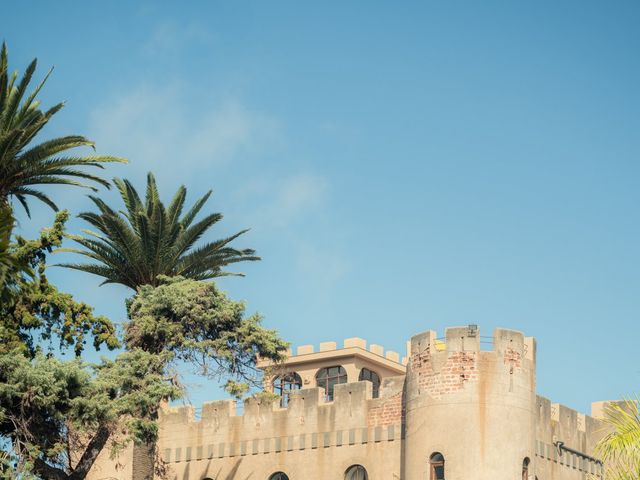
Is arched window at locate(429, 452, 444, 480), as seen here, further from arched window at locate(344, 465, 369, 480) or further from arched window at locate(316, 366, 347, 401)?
arched window at locate(316, 366, 347, 401)

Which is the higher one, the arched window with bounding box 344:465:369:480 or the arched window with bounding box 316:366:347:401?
the arched window with bounding box 316:366:347:401

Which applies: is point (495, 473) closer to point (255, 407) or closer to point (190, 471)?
point (255, 407)

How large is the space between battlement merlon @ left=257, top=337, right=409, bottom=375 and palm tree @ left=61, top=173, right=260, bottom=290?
39.1ft

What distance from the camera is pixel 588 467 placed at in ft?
137

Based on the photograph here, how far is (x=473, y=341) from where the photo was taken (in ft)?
118

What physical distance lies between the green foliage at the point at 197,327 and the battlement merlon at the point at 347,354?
12.2 m

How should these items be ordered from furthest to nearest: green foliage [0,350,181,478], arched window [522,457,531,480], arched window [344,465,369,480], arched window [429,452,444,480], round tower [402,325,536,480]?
arched window [344,465,369,480], arched window [522,457,531,480], arched window [429,452,444,480], round tower [402,325,536,480], green foliage [0,350,181,478]

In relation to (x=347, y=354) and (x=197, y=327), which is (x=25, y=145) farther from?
(x=347, y=354)

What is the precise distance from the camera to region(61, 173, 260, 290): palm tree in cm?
4100

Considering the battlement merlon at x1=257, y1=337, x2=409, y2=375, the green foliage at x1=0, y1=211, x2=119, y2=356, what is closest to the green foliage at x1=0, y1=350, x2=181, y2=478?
the green foliage at x1=0, y1=211, x2=119, y2=356

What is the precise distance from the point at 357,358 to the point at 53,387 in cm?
2317

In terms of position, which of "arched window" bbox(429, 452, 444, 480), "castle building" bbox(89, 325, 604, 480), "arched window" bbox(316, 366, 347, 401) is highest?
"arched window" bbox(316, 366, 347, 401)

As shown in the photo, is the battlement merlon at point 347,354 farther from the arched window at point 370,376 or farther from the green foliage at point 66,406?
the green foliage at point 66,406

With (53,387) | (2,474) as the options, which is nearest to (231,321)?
(53,387)
